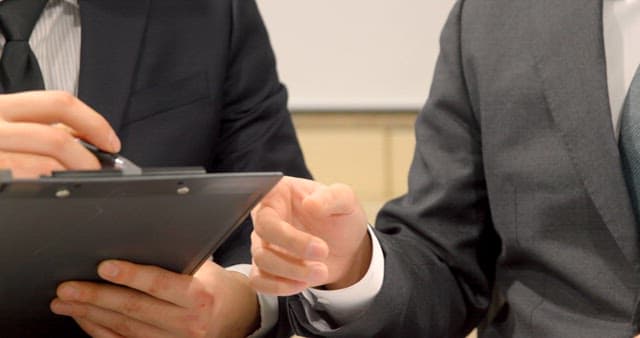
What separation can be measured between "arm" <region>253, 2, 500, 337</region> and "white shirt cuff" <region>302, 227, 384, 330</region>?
0.14ft

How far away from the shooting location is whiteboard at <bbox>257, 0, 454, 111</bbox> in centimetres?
210

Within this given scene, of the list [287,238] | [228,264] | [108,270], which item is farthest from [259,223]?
[228,264]

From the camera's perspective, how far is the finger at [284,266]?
882 millimetres

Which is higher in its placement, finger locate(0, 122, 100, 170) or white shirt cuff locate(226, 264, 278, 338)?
finger locate(0, 122, 100, 170)

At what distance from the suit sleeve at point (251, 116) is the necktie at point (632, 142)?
1.42 ft

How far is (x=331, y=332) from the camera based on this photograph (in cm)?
105

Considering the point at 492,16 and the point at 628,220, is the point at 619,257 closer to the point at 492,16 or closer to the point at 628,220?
the point at 628,220

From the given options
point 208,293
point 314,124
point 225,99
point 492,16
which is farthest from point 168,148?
point 314,124

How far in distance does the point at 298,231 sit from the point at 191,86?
1.58ft

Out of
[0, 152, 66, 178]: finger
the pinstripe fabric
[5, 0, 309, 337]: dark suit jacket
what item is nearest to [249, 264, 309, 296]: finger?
[0, 152, 66, 178]: finger

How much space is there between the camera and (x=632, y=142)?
107cm

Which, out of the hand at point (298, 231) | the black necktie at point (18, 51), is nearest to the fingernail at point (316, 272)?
the hand at point (298, 231)

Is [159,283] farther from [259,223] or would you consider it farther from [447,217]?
[447,217]

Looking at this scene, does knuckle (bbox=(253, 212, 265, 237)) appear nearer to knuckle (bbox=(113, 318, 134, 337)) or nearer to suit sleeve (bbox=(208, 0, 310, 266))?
knuckle (bbox=(113, 318, 134, 337))
